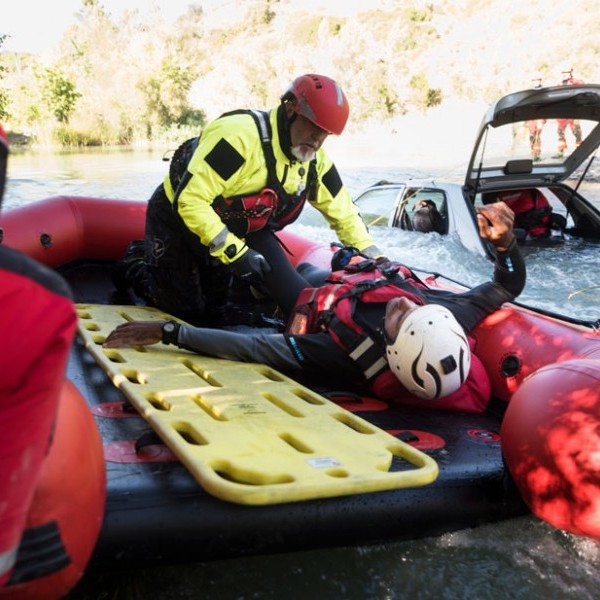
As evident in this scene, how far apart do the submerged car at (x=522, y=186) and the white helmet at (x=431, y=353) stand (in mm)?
2964

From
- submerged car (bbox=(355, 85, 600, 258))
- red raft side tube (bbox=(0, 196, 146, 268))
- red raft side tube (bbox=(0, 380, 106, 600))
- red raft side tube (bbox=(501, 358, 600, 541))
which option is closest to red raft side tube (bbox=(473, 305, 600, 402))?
red raft side tube (bbox=(501, 358, 600, 541))

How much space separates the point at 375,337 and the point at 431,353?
0.36 m

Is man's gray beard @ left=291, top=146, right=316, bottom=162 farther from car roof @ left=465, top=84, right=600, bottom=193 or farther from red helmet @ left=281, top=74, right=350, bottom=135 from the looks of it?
car roof @ left=465, top=84, right=600, bottom=193

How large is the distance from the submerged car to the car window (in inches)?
0.5

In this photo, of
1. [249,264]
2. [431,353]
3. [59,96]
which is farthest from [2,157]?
[59,96]

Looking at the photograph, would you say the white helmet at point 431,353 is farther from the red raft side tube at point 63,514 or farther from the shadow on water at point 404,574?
the red raft side tube at point 63,514

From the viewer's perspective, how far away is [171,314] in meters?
3.92

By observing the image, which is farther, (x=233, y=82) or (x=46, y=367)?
(x=233, y=82)

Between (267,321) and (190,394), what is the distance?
5.46ft

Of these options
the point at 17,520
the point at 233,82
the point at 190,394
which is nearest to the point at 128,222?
the point at 190,394

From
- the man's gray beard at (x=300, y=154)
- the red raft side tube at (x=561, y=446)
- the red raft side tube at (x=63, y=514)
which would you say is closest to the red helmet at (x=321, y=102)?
the man's gray beard at (x=300, y=154)

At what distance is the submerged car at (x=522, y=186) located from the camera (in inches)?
222

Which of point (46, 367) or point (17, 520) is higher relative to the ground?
point (46, 367)

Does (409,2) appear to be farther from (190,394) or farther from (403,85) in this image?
(190,394)
